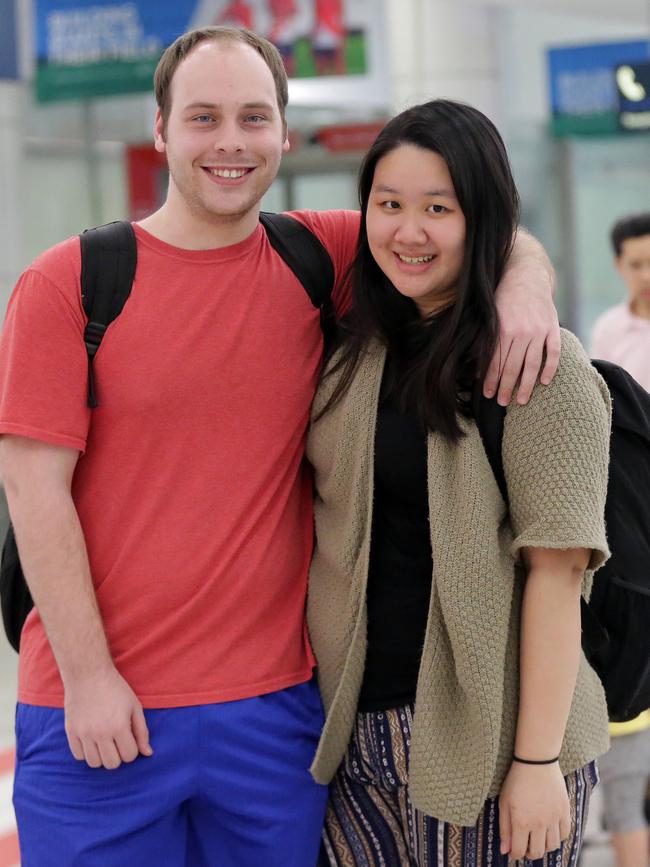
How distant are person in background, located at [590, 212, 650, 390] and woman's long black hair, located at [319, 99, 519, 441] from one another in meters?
2.58

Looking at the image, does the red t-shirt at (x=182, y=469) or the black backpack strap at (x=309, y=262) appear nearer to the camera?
the red t-shirt at (x=182, y=469)

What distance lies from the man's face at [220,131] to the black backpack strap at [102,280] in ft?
0.55

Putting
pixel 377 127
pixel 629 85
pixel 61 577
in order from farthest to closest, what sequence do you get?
pixel 377 127, pixel 629 85, pixel 61 577

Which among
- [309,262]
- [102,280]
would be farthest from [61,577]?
[309,262]

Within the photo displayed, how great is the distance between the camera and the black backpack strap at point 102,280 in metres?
2.40

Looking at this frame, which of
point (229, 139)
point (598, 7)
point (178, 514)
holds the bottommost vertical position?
point (178, 514)

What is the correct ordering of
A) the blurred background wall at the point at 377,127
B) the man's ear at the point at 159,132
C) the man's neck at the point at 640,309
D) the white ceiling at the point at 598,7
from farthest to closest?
the white ceiling at the point at 598,7
the blurred background wall at the point at 377,127
the man's neck at the point at 640,309
the man's ear at the point at 159,132

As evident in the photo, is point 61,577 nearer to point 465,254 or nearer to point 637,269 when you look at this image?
point 465,254

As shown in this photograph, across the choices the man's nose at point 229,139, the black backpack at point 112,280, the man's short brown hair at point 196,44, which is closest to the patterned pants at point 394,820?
the black backpack at point 112,280

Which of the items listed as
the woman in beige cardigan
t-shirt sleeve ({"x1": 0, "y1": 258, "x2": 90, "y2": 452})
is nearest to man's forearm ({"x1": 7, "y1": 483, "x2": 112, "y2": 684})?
t-shirt sleeve ({"x1": 0, "y1": 258, "x2": 90, "y2": 452})

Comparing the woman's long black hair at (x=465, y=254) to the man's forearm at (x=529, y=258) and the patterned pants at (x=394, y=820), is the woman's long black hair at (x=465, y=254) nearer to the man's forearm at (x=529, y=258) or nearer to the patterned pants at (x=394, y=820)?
the man's forearm at (x=529, y=258)

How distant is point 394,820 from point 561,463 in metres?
0.81

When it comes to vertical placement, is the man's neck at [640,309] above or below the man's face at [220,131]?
below

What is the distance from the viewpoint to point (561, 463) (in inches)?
89.7
